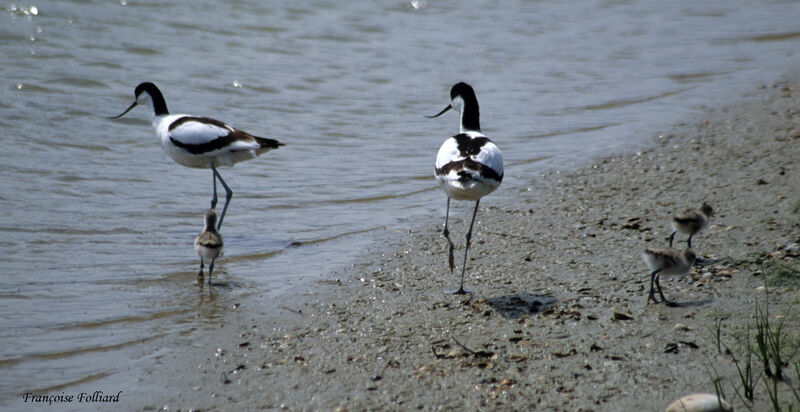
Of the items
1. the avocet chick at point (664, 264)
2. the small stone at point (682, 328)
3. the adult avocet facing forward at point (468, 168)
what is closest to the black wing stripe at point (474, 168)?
the adult avocet facing forward at point (468, 168)

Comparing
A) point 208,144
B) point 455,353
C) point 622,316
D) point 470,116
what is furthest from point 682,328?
point 208,144

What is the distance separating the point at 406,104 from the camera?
11.6m

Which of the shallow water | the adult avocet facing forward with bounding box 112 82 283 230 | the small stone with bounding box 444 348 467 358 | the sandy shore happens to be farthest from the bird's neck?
the small stone with bounding box 444 348 467 358

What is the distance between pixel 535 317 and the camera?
4.70 m

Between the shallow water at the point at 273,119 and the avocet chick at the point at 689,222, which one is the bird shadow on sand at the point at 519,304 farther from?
the shallow water at the point at 273,119

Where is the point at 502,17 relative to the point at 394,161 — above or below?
above

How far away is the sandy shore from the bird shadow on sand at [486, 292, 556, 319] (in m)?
0.01

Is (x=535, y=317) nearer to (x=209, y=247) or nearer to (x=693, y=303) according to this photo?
(x=693, y=303)

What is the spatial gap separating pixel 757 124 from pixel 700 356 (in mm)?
5675

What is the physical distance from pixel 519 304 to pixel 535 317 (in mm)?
249

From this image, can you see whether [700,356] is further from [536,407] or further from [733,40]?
[733,40]

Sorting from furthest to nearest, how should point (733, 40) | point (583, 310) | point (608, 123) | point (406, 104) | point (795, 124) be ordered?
point (733, 40) → point (406, 104) → point (608, 123) → point (795, 124) → point (583, 310)

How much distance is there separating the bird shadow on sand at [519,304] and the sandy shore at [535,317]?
14mm

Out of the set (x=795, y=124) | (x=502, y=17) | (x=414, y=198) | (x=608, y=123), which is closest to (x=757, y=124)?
(x=795, y=124)
